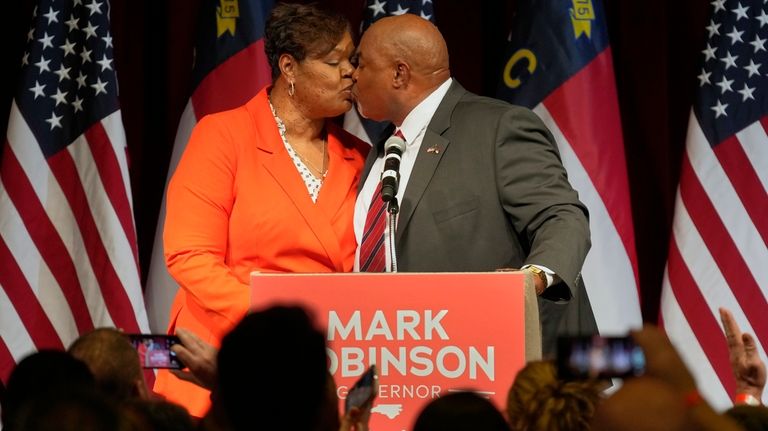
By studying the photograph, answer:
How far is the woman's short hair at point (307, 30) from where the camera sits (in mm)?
3783

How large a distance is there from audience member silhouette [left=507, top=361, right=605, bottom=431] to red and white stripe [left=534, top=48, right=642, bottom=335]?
9.07ft

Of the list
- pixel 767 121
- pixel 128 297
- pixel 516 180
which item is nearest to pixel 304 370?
pixel 516 180

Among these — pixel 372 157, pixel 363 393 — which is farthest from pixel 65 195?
pixel 363 393

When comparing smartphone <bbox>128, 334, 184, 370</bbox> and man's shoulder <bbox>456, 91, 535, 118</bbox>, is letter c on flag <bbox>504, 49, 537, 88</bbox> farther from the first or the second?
smartphone <bbox>128, 334, 184, 370</bbox>

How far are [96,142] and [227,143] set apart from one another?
1486 millimetres

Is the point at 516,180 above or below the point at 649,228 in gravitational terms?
above

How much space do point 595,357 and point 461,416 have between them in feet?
0.88

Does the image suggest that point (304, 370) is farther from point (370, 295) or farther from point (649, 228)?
point (649, 228)

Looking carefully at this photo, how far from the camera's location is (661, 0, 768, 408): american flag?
196 inches

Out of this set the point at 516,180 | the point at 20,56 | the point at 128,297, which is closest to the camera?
the point at 516,180

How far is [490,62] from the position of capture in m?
5.47

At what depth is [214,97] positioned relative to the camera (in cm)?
503

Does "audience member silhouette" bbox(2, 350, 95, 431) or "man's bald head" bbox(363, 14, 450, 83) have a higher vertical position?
"man's bald head" bbox(363, 14, 450, 83)

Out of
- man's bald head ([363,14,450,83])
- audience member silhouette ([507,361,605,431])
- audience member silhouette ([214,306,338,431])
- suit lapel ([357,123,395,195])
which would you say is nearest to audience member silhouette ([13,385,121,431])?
audience member silhouette ([214,306,338,431])
